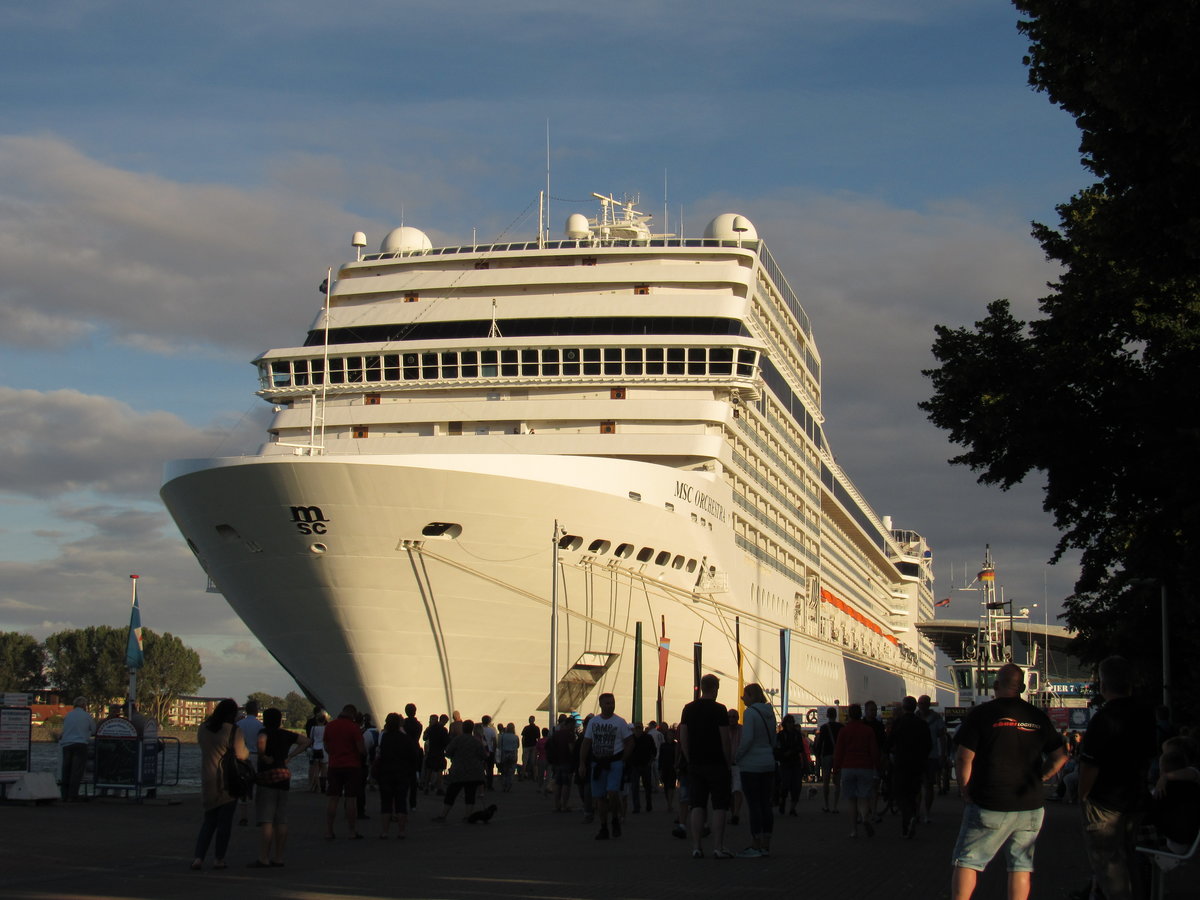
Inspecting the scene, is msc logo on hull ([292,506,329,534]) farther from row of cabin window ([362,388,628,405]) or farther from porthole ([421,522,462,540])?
row of cabin window ([362,388,628,405])

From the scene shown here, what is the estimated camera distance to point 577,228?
1559 inches

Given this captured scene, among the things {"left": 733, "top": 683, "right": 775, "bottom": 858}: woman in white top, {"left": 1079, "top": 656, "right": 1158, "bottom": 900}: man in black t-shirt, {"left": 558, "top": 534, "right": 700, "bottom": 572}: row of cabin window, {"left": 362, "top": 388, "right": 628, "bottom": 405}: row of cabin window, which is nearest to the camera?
{"left": 1079, "top": 656, "right": 1158, "bottom": 900}: man in black t-shirt

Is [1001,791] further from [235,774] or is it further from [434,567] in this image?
[434,567]

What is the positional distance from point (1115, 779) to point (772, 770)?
16.7ft

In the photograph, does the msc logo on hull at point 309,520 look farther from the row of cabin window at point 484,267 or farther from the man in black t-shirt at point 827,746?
the row of cabin window at point 484,267

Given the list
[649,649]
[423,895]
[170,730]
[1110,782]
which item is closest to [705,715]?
[423,895]

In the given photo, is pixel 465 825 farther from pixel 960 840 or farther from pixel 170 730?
pixel 170 730

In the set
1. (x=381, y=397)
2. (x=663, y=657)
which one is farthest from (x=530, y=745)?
(x=381, y=397)

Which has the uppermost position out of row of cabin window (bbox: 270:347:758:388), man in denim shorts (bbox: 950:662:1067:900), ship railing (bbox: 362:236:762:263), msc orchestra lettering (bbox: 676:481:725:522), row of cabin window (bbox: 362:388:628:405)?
ship railing (bbox: 362:236:762:263)

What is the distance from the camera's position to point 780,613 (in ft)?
139

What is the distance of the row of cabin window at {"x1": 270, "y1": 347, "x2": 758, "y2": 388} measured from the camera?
33406 millimetres

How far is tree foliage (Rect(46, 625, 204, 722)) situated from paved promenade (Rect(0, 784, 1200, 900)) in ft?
325

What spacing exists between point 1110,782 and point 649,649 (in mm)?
22124

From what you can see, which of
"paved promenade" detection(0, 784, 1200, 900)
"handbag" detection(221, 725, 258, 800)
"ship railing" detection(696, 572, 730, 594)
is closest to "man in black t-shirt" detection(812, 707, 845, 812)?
"paved promenade" detection(0, 784, 1200, 900)
